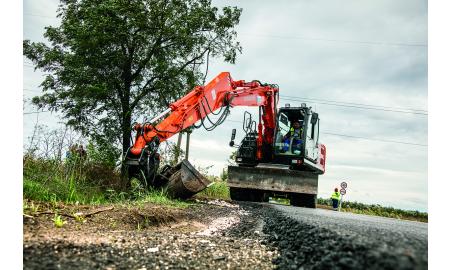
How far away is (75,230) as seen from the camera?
349cm

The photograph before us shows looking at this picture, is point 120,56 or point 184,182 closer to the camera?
point 184,182

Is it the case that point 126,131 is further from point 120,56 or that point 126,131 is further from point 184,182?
point 184,182

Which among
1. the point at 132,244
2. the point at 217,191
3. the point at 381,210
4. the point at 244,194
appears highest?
the point at 132,244

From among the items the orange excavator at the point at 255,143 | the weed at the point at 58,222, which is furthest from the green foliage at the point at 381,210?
the weed at the point at 58,222

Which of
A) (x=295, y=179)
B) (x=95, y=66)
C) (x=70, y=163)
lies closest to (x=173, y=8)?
(x=95, y=66)

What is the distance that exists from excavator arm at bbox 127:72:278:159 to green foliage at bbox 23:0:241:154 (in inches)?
172

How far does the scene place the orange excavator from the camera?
721cm

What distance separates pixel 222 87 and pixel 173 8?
5.34 meters

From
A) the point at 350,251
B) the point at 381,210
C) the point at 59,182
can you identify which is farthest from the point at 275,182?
the point at 381,210

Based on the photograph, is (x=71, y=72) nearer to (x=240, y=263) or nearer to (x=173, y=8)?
(x=173, y=8)

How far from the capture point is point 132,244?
316cm

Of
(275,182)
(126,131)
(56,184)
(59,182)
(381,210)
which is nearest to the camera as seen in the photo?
(56,184)

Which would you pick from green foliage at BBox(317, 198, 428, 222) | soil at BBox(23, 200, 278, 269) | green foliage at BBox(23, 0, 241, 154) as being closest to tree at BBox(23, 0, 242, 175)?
green foliage at BBox(23, 0, 241, 154)

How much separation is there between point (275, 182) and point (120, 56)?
6526mm
